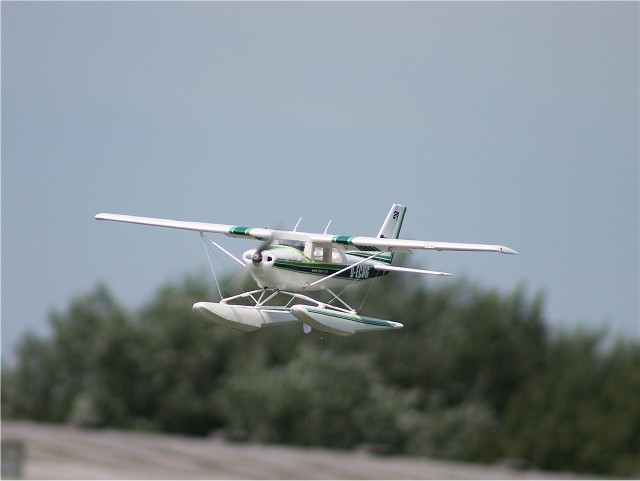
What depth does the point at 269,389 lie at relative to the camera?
299 feet

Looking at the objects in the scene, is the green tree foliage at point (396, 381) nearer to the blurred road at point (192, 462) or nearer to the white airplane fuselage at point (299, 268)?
the blurred road at point (192, 462)

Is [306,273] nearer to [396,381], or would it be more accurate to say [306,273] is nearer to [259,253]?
[259,253]

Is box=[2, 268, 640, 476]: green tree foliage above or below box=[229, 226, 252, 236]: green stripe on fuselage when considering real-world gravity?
below

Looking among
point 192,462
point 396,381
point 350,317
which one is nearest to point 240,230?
point 350,317

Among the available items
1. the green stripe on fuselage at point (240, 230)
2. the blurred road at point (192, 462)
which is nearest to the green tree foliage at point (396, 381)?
the blurred road at point (192, 462)

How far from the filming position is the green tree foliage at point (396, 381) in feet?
283

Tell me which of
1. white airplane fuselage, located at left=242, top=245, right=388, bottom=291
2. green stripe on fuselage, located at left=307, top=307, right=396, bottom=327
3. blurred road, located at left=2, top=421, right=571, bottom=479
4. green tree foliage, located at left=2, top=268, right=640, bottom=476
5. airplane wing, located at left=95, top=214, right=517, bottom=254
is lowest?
blurred road, located at left=2, top=421, right=571, bottom=479

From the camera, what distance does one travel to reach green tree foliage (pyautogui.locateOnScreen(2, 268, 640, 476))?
86.1m

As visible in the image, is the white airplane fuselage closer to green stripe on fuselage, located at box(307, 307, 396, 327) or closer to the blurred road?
green stripe on fuselage, located at box(307, 307, 396, 327)

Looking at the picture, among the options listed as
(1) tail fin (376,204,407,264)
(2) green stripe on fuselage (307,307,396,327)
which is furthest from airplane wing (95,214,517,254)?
(1) tail fin (376,204,407,264)

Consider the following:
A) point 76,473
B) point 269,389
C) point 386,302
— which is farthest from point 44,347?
point 76,473

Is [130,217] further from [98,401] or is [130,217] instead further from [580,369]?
[98,401]

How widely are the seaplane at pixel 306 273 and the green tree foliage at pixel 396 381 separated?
56.3m

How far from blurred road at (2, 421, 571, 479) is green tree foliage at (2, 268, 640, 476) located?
6.25m
